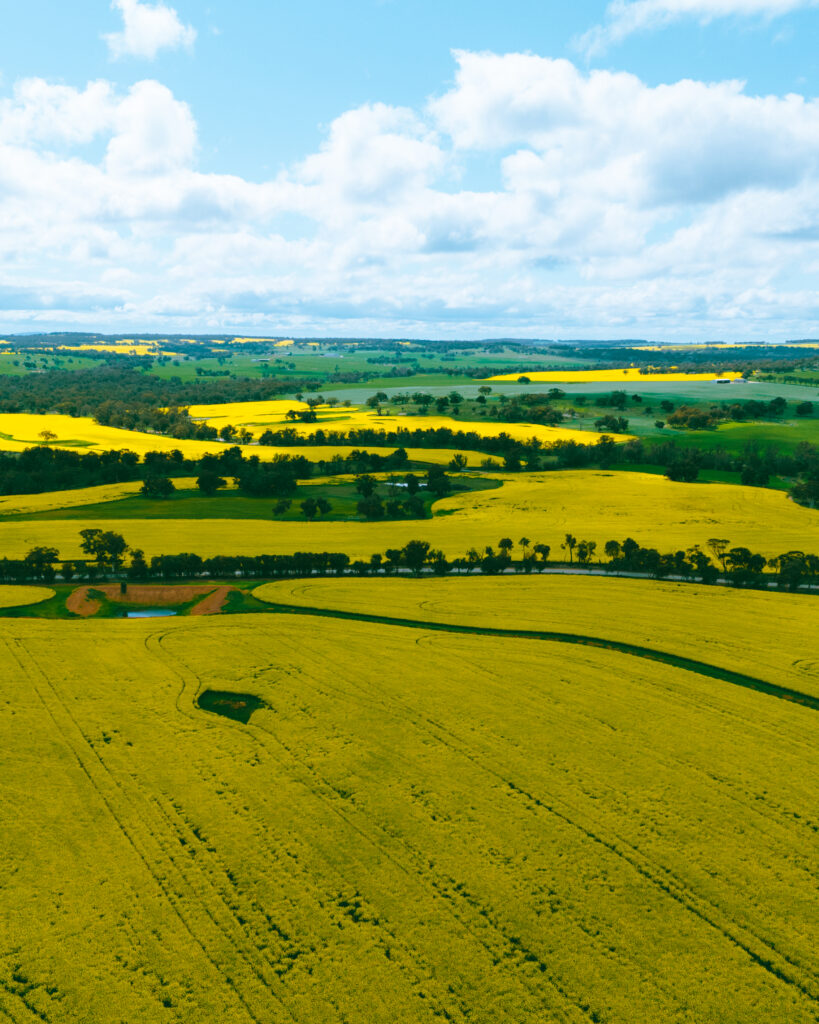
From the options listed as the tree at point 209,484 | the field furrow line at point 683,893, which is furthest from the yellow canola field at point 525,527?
the field furrow line at point 683,893

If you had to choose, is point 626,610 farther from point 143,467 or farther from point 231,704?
point 143,467

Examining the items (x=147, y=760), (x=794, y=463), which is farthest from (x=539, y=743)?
(x=794, y=463)

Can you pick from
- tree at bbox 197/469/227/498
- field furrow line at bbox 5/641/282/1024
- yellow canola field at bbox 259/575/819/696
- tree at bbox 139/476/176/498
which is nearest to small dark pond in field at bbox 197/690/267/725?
field furrow line at bbox 5/641/282/1024

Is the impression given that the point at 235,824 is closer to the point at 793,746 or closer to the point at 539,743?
the point at 539,743

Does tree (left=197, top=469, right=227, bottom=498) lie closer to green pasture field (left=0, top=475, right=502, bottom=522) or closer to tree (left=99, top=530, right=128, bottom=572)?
green pasture field (left=0, top=475, right=502, bottom=522)

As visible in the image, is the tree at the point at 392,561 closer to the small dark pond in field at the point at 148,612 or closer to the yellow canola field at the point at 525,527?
the yellow canola field at the point at 525,527
